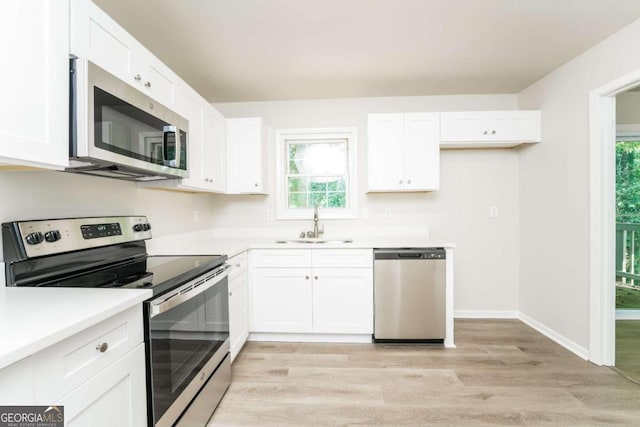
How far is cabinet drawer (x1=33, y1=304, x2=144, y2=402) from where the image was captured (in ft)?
2.62

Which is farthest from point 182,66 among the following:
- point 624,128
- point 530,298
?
point 624,128

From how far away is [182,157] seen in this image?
6.57 feet

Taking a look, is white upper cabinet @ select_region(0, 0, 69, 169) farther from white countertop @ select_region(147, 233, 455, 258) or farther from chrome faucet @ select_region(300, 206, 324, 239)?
chrome faucet @ select_region(300, 206, 324, 239)

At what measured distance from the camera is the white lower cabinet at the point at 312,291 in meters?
2.73

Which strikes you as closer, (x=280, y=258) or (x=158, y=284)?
(x=158, y=284)

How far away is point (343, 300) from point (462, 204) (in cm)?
175

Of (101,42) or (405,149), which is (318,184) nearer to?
(405,149)

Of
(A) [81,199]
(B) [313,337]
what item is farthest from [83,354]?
(B) [313,337]

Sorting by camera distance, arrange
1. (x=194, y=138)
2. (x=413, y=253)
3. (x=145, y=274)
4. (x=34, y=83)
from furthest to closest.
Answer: (x=413, y=253), (x=194, y=138), (x=145, y=274), (x=34, y=83)

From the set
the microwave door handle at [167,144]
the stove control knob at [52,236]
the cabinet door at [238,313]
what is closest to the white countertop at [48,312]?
the stove control knob at [52,236]

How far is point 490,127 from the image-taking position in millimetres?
2986

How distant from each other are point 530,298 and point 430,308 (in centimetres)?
129

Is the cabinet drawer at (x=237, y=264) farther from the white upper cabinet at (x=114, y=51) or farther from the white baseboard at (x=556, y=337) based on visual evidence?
the white baseboard at (x=556, y=337)

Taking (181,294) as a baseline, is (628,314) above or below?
below
